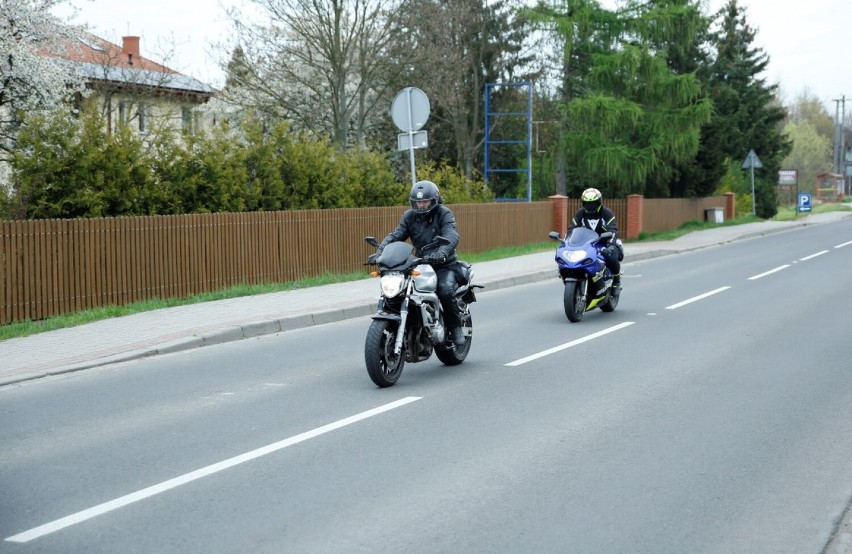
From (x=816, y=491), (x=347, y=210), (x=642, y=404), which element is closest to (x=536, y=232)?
(x=347, y=210)

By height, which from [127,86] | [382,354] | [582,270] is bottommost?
[382,354]

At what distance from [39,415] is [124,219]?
7.20 meters

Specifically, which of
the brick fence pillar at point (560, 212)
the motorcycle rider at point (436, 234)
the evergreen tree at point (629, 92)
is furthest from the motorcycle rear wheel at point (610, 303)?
the evergreen tree at point (629, 92)

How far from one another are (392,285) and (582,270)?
17.6ft

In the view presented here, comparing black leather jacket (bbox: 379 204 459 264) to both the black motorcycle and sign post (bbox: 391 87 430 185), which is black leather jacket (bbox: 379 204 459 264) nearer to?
the black motorcycle

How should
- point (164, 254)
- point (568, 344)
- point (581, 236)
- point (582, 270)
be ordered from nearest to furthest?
1. point (568, 344)
2. point (582, 270)
3. point (581, 236)
4. point (164, 254)

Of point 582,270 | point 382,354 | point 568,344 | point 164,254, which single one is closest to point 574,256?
point 582,270

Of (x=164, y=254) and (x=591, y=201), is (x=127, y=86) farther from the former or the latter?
(x=591, y=201)

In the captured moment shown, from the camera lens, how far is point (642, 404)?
8070 millimetres

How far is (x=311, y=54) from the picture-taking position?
112 ft

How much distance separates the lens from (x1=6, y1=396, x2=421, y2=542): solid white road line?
A: 4.96m

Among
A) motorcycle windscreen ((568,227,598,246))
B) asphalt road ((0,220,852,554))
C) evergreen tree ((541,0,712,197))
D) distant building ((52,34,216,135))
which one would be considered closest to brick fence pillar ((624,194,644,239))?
evergreen tree ((541,0,712,197))

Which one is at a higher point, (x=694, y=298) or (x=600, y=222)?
(x=600, y=222)

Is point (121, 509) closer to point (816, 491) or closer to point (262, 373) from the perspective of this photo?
point (816, 491)
